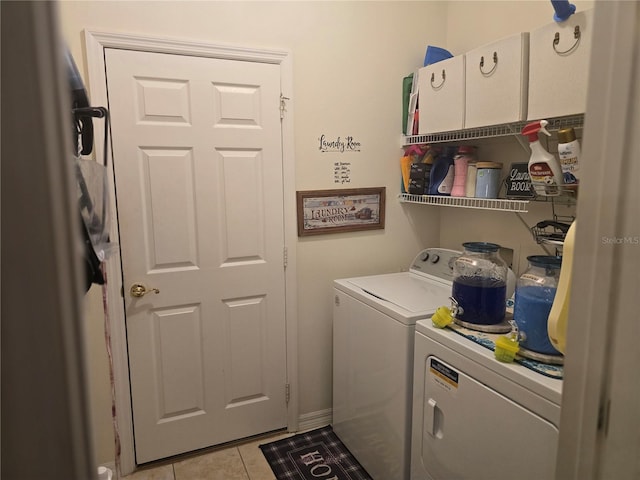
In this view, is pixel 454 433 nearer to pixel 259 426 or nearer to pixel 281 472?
pixel 281 472

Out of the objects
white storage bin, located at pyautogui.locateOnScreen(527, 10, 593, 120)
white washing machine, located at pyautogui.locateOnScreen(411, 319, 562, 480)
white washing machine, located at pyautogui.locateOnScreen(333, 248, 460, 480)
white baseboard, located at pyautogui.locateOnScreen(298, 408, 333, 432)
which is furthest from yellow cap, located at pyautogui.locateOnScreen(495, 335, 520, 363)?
white baseboard, located at pyautogui.locateOnScreen(298, 408, 333, 432)

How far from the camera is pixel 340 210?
2422 mm

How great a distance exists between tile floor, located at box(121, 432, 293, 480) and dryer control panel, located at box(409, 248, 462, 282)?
1.34m

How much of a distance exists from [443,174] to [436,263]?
49 centimetres

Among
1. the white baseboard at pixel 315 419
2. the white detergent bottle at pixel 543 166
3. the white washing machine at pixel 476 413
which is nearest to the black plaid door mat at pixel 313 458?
the white baseboard at pixel 315 419

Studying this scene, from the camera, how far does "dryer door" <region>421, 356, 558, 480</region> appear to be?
1235 millimetres

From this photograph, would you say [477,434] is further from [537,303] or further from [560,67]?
[560,67]

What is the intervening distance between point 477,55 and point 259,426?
7.25 feet

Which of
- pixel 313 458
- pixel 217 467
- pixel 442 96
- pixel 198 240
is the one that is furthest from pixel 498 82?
pixel 217 467

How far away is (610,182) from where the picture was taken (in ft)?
2.27

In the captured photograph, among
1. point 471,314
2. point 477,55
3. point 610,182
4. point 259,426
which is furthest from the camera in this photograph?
point 259,426

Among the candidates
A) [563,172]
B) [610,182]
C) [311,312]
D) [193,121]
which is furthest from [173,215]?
[610,182]

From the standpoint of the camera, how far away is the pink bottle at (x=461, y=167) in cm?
216

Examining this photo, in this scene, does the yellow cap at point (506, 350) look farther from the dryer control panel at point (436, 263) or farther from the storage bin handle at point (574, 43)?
the storage bin handle at point (574, 43)
